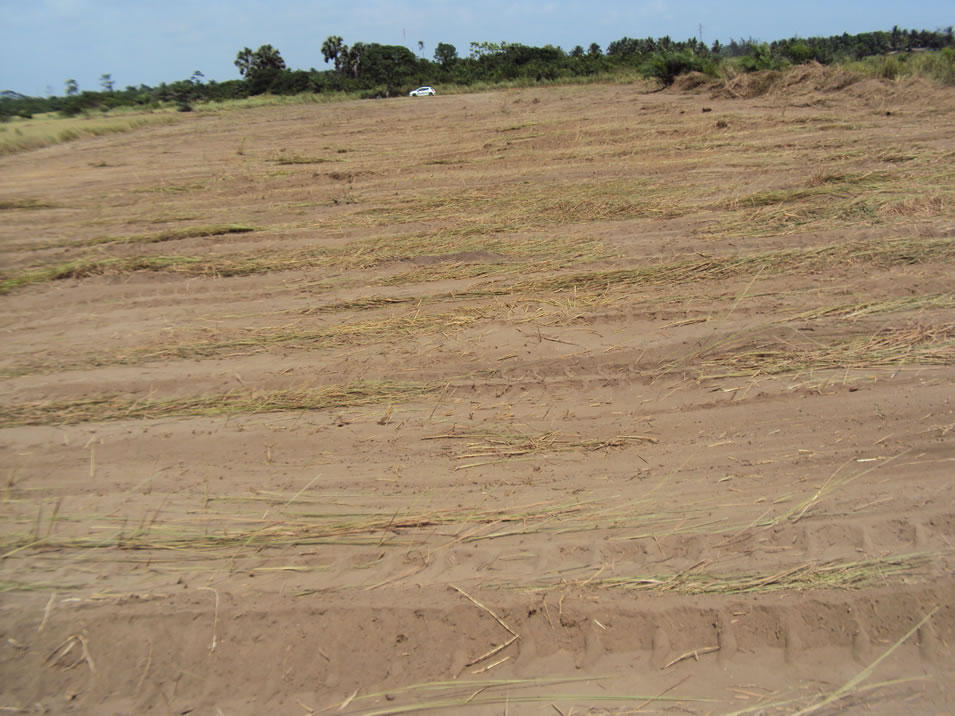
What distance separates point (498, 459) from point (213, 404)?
208cm

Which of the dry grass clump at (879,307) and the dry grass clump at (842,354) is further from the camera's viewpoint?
the dry grass clump at (879,307)

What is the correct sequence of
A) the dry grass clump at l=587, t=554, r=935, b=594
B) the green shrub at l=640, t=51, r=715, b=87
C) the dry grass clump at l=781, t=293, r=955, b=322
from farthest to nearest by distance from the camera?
the green shrub at l=640, t=51, r=715, b=87 → the dry grass clump at l=781, t=293, r=955, b=322 → the dry grass clump at l=587, t=554, r=935, b=594

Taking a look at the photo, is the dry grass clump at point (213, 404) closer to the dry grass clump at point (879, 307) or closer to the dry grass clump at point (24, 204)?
the dry grass clump at point (879, 307)

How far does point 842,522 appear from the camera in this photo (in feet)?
11.0

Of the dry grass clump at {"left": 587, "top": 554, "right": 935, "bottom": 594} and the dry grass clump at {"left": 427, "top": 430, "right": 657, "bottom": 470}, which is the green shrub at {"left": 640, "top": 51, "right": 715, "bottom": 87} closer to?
the dry grass clump at {"left": 427, "top": 430, "right": 657, "bottom": 470}

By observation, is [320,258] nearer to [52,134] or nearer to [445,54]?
[52,134]

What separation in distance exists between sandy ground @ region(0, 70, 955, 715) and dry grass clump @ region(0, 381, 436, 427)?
3cm

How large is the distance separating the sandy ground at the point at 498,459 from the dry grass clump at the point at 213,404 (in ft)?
0.09

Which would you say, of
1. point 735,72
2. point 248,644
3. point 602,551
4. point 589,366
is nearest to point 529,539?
point 602,551

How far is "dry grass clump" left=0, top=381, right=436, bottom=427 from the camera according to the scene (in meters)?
4.65

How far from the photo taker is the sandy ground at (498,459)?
287 centimetres

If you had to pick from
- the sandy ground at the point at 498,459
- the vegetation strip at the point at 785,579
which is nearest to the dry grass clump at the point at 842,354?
the sandy ground at the point at 498,459

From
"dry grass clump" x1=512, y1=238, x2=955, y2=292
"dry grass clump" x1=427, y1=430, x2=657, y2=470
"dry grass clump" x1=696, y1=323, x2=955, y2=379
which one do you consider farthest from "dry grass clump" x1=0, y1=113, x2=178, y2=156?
"dry grass clump" x1=696, y1=323, x2=955, y2=379

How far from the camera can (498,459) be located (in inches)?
157
